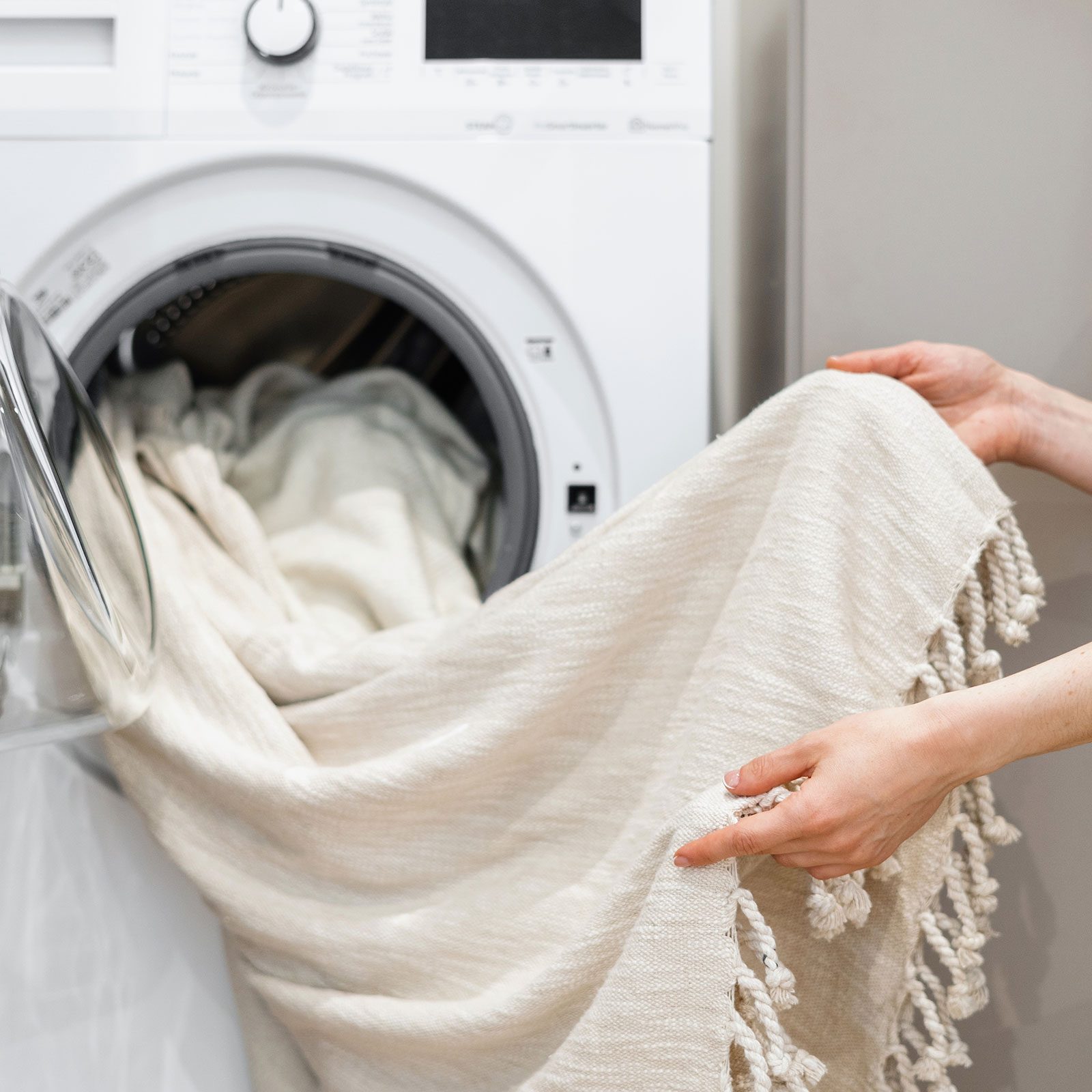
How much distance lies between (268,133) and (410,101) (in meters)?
0.11

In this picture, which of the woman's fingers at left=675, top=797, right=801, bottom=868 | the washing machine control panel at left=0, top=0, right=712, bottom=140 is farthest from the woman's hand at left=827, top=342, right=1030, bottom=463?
A: the woman's fingers at left=675, top=797, right=801, bottom=868

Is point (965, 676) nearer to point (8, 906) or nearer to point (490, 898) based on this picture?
point (490, 898)

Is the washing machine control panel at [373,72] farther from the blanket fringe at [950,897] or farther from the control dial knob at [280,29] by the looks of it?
the blanket fringe at [950,897]

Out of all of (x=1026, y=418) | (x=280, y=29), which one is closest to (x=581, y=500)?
(x=1026, y=418)

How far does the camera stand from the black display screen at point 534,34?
81 cm

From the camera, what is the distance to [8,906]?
69 cm

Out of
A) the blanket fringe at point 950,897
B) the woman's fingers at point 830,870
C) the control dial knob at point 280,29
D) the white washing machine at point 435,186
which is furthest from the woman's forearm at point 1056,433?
the control dial knob at point 280,29

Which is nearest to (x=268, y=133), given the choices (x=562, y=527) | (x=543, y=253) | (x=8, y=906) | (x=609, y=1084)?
(x=543, y=253)

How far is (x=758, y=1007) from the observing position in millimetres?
510

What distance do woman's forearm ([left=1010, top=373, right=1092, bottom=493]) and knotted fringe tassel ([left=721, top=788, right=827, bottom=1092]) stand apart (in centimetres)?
34

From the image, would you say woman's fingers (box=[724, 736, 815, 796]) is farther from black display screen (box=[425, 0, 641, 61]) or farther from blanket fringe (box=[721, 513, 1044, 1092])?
black display screen (box=[425, 0, 641, 61])

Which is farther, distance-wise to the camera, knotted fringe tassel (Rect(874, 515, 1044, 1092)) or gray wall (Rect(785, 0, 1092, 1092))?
gray wall (Rect(785, 0, 1092, 1092))

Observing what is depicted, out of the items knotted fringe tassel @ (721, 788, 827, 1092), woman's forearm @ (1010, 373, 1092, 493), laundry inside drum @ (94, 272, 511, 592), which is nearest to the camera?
knotted fringe tassel @ (721, 788, 827, 1092)

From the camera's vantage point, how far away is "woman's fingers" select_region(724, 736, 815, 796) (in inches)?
20.7
